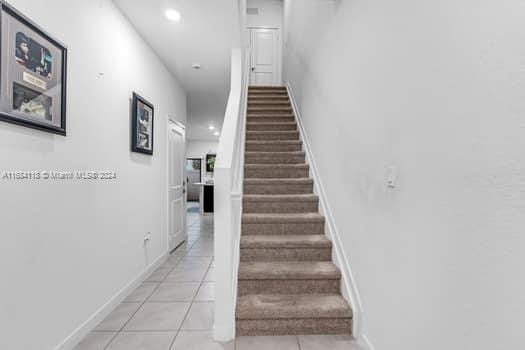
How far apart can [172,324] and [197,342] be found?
1.08 ft

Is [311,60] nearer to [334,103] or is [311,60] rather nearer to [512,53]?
[334,103]

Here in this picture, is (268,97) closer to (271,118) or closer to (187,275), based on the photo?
(271,118)

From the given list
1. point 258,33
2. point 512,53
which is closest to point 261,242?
point 512,53

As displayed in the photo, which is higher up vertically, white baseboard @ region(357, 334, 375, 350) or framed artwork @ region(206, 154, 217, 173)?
framed artwork @ region(206, 154, 217, 173)

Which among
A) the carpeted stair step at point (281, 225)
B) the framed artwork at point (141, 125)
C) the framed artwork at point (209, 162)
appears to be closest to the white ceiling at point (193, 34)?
the framed artwork at point (141, 125)

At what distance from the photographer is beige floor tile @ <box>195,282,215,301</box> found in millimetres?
2420

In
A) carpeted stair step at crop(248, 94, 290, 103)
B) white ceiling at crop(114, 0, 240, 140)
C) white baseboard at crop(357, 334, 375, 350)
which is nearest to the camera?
white baseboard at crop(357, 334, 375, 350)

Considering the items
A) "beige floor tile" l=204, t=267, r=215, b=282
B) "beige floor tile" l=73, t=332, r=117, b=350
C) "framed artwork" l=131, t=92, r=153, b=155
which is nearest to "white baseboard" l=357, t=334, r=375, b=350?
"beige floor tile" l=204, t=267, r=215, b=282

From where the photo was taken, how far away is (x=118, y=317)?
2092mm

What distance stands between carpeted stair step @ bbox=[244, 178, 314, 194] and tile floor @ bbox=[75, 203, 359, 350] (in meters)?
1.14

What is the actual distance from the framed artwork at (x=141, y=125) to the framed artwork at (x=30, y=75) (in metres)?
0.91

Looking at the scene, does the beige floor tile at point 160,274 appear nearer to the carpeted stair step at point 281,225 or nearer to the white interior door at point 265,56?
the carpeted stair step at point 281,225

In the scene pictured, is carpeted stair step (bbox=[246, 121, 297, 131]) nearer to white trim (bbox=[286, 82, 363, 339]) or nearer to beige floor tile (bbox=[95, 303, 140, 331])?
white trim (bbox=[286, 82, 363, 339])

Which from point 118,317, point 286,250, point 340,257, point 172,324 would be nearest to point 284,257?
point 286,250
